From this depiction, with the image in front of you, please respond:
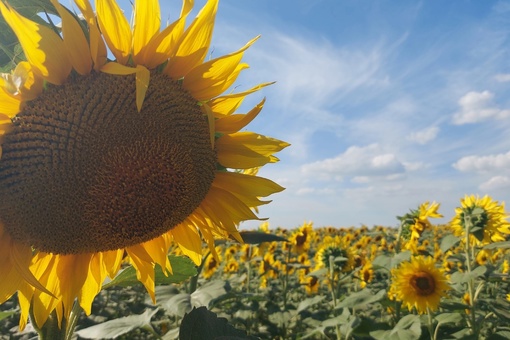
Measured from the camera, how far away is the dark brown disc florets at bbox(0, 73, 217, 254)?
1210mm

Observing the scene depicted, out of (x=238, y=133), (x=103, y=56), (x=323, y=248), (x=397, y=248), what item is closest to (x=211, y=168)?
(x=238, y=133)

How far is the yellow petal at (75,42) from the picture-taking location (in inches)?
44.6

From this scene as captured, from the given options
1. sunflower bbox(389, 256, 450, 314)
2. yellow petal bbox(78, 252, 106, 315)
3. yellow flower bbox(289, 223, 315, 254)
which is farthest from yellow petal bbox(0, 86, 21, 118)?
yellow flower bbox(289, 223, 315, 254)

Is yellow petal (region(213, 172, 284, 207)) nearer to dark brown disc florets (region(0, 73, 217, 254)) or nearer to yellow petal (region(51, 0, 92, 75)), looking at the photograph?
dark brown disc florets (region(0, 73, 217, 254))

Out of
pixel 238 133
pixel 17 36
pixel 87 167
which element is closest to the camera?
pixel 17 36

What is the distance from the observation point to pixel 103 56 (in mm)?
1242

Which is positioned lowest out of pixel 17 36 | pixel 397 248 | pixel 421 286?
pixel 421 286

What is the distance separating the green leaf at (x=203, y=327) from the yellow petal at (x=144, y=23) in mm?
733

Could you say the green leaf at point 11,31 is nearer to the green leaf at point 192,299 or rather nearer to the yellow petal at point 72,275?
the yellow petal at point 72,275

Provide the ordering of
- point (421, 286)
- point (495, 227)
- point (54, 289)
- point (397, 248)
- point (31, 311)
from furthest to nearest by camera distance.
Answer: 1. point (397, 248)
2. point (495, 227)
3. point (421, 286)
4. point (54, 289)
5. point (31, 311)

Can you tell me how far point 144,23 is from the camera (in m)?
1.29

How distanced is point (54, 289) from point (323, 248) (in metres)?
4.81

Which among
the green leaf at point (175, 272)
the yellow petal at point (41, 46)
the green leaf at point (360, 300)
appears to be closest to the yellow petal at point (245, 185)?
the green leaf at point (175, 272)

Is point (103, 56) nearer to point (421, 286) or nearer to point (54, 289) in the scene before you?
point (54, 289)
